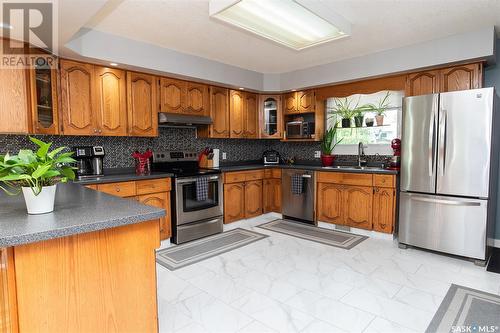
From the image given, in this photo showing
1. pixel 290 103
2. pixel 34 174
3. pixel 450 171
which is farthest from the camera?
pixel 290 103

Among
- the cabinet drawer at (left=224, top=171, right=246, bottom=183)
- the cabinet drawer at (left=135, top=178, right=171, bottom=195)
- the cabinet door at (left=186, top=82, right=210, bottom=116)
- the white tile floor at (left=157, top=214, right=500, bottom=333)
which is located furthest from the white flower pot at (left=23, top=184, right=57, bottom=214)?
the cabinet drawer at (left=224, top=171, right=246, bottom=183)

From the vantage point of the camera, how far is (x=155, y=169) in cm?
393

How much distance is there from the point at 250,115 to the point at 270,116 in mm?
401

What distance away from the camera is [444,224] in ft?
10.3

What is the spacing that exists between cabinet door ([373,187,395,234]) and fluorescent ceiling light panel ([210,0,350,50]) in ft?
6.66

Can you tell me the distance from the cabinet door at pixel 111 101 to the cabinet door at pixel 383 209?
3.26 meters

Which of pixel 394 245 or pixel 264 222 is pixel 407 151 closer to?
pixel 394 245

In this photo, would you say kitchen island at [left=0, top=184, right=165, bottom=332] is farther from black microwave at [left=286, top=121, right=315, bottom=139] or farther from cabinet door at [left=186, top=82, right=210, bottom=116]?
black microwave at [left=286, top=121, right=315, bottom=139]

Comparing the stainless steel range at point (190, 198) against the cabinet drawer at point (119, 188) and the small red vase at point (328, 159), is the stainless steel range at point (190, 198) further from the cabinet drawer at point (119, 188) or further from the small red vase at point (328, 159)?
the small red vase at point (328, 159)

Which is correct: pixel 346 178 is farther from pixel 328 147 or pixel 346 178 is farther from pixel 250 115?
pixel 250 115

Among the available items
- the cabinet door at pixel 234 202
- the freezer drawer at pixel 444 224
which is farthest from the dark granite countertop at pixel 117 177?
the freezer drawer at pixel 444 224

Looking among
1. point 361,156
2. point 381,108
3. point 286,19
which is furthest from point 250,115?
point 286,19

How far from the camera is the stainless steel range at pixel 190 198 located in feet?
12.1

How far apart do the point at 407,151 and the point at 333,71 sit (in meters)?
1.61
